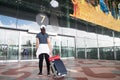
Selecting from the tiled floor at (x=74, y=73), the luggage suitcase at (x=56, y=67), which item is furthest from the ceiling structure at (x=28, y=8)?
the luggage suitcase at (x=56, y=67)

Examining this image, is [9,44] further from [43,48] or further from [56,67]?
[56,67]

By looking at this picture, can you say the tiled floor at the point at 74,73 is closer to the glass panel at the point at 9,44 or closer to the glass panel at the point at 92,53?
the glass panel at the point at 9,44

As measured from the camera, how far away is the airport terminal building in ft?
55.5

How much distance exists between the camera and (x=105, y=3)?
20.0m

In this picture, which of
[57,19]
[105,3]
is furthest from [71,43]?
[105,3]

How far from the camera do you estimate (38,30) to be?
1888cm

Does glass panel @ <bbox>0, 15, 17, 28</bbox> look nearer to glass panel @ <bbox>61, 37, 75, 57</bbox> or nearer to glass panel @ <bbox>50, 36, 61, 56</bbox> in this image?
glass panel @ <bbox>50, 36, 61, 56</bbox>

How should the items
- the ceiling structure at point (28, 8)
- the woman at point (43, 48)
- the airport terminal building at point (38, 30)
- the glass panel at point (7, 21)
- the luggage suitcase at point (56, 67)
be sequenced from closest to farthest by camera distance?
1. the luggage suitcase at point (56, 67)
2. the woman at point (43, 48)
3. the glass panel at point (7, 21)
4. the ceiling structure at point (28, 8)
5. the airport terminal building at point (38, 30)

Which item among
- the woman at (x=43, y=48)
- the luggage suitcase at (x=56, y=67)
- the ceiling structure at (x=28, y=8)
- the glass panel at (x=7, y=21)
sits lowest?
the luggage suitcase at (x=56, y=67)

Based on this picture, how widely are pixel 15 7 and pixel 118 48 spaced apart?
902cm

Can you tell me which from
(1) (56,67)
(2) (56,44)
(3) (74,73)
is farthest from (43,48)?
(2) (56,44)

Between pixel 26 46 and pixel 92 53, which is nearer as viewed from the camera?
pixel 26 46

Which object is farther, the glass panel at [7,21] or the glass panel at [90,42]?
the glass panel at [90,42]

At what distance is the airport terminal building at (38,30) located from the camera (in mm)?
16906
